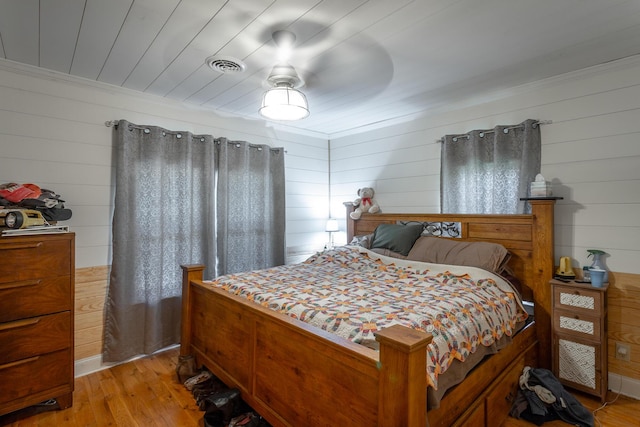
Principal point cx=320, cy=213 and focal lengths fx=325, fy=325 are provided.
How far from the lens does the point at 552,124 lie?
2.62 meters

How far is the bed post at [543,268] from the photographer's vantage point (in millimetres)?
2477

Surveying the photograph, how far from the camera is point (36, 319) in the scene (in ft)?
6.68

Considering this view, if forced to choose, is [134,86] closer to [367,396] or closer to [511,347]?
[367,396]

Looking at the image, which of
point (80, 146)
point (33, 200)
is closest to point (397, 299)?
point (33, 200)

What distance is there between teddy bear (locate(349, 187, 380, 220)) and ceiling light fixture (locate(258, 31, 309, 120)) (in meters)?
1.76

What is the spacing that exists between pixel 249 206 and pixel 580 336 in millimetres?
3040

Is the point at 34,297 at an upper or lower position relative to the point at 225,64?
lower

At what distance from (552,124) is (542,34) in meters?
0.91

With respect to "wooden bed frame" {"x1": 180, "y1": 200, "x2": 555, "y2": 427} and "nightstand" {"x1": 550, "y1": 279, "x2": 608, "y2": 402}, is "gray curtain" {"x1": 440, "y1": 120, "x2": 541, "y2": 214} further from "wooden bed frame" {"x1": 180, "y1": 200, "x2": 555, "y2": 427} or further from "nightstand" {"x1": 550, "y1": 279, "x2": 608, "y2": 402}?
"nightstand" {"x1": 550, "y1": 279, "x2": 608, "y2": 402}

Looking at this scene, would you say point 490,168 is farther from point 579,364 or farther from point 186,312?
point 186,312

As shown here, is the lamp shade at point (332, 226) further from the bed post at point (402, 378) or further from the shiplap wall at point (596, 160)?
the bed post at point (402, 378)

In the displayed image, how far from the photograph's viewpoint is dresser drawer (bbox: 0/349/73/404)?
194cm

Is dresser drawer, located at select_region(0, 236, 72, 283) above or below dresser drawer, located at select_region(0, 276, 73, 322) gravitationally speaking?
above

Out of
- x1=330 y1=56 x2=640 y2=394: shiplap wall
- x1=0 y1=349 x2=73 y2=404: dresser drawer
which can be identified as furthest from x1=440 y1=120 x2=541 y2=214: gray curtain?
x1=0 y1=349 x2=73 y2=404: dresser drawer
